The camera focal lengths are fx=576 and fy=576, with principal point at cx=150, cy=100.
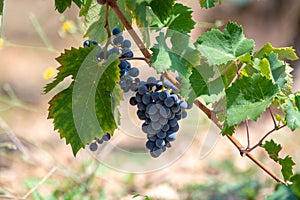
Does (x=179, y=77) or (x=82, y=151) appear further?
(x=82, y=151)

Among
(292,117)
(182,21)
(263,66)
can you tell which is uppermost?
(182,21)

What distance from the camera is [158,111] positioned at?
122 cm

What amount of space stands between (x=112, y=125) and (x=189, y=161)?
2520 mm

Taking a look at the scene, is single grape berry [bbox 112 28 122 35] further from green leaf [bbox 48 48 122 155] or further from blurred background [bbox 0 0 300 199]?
blurred background [bbox 0 0 300 199]

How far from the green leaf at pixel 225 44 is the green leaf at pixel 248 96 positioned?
80 millimetres

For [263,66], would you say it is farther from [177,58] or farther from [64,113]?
[64,113]

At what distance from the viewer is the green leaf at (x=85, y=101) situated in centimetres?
115

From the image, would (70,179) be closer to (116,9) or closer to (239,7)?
(116,9)

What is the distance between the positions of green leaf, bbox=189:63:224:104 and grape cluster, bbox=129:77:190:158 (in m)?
0.07

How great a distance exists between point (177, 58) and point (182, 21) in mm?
102

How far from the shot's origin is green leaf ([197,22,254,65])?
3.82ft

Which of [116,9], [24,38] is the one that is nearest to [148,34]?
[116,9]

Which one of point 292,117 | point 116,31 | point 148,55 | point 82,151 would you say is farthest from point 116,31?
point 82,151

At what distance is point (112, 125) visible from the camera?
1160 millimetres
